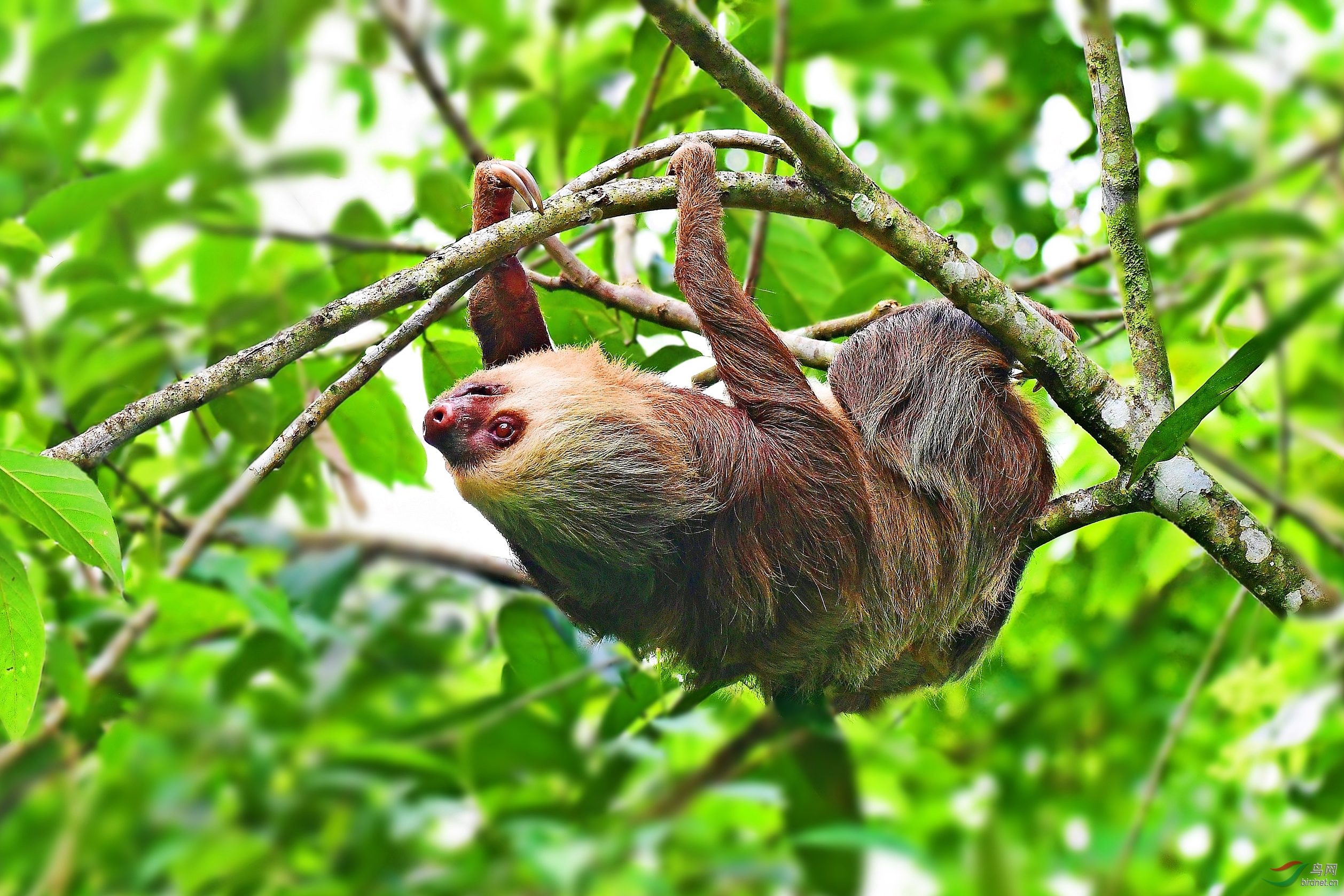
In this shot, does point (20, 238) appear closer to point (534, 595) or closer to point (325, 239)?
point (325, 239)

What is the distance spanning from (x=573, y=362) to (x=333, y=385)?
160 cm

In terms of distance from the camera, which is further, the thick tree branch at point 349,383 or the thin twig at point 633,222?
the thin twig at point 633,222

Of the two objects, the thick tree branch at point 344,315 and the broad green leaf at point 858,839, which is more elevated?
the thick tree branch at point 344,315

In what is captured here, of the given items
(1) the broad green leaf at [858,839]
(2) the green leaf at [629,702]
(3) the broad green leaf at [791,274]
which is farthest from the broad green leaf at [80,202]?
(1) the broad green leaf at [858,839]

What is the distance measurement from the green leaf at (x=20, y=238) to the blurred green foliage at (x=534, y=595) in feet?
0.23

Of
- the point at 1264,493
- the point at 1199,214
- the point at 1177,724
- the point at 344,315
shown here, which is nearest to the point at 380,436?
the point at 344,315

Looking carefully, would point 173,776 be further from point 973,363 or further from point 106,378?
point 973,363

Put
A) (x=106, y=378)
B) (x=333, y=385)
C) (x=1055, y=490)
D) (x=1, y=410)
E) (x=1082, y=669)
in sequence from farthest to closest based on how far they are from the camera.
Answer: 1. (x=1082, y=669)
2. (x=1, y=410)
3. (x=106, y=378)
4. (x=1055, y=490)
5. (x=333, y=385)

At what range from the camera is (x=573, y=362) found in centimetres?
500

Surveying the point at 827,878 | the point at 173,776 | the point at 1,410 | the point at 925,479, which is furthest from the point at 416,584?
the point at 925,479

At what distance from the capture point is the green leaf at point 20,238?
4.80 metres

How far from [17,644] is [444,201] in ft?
9.28

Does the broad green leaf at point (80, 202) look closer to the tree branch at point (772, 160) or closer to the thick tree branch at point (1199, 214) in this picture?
the tree branch at point (772, 160)

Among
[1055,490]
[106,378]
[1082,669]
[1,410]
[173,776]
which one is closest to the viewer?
[1055,490]
